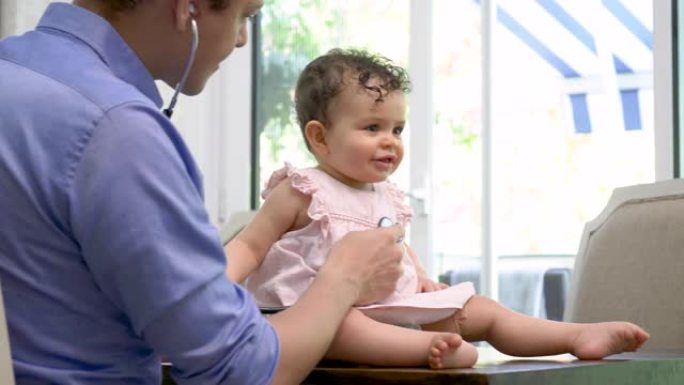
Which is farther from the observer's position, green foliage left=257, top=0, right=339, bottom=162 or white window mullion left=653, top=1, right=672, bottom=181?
green foliage left=257, top=0, right=339, bottom=162

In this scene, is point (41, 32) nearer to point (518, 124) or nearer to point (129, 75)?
point (129, 75)

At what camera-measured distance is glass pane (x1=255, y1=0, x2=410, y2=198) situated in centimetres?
418

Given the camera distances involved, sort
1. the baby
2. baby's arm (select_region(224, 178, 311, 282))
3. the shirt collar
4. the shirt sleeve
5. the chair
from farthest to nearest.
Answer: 1. baby's arm (select_region(224, 178, 311, 282))
2. the baby
3. the shirt collar
4. the shirt sleeve
5. the chair

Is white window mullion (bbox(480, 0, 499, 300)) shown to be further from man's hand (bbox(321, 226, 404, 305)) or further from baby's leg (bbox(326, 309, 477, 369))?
baby's leg (bbox(326, 309, 477, 369))

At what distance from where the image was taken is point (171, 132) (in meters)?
1.06

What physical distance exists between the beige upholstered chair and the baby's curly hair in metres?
0.47

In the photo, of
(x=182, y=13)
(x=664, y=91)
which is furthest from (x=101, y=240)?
(x=664, y=91)

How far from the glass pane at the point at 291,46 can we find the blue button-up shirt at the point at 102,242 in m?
3.07

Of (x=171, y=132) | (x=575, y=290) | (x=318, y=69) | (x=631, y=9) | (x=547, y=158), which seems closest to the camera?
(x=171, y=132)

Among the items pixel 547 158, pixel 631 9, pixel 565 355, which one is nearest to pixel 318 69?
pixel 565 355

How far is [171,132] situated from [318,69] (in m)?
0.70

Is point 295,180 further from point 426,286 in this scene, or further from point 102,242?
point 102,242

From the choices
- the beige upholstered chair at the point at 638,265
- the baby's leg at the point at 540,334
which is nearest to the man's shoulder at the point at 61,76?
the baby's leg at the point at 540,334

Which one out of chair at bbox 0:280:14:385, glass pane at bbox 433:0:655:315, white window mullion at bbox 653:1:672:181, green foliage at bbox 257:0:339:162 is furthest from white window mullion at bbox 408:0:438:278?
chair at bbox 0:280:14:385
